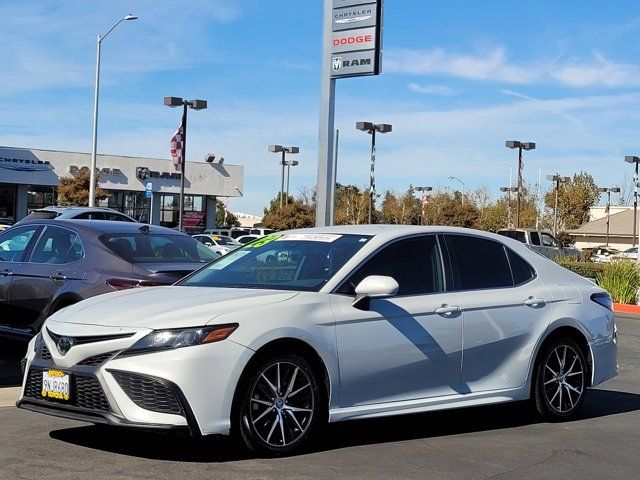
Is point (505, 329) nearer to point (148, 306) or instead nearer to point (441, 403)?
point (441, 403)

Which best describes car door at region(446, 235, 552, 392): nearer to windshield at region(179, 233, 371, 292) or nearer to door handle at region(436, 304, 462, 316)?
door handle at region(436, 304, 462, 316)

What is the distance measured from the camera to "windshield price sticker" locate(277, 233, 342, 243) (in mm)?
7271

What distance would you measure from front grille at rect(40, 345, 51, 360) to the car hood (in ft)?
0.68

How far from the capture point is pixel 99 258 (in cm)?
981

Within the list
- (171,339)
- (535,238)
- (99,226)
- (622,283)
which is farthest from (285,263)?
(535,238)

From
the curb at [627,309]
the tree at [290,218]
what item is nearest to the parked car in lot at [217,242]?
the tree at [290,218]

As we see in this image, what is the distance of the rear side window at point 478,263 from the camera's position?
7.50 meters

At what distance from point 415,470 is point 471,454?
0.70 meters

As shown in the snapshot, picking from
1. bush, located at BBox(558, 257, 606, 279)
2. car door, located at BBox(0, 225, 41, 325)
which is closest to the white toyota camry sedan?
car door, located at BBox(0, 225, 41, 325)

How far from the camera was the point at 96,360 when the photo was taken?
5.96 m

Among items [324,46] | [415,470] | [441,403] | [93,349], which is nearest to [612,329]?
[441,403]

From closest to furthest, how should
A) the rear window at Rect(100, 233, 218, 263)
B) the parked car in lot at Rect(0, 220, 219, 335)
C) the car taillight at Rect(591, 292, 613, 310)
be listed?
the car taillight at Rect(591, 292, 613, 310) < the parked car in lot at Rect(0, 220, 219, 335) < the rear window at Rect(100, 233, 218, 263)

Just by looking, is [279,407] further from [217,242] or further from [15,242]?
[217,242]

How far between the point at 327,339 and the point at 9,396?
348 centimetres
